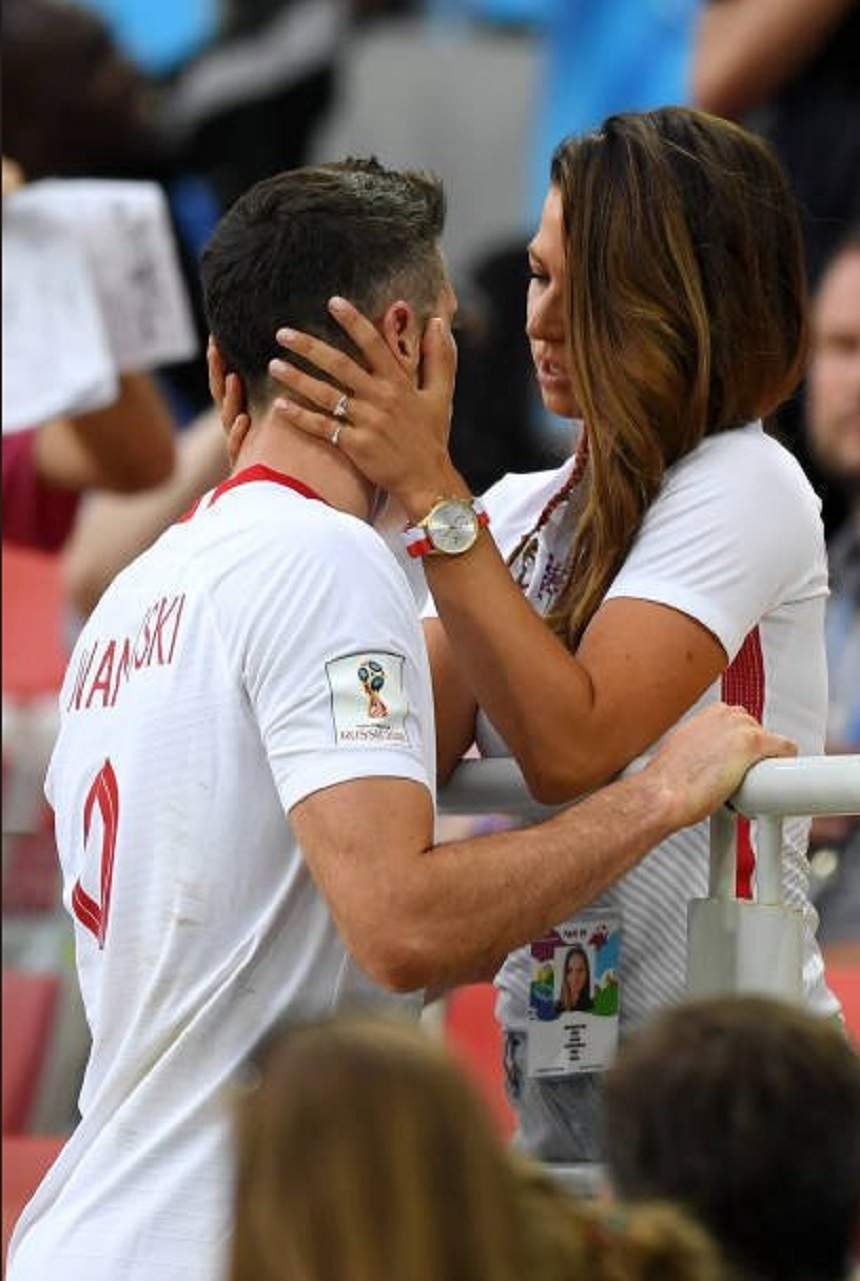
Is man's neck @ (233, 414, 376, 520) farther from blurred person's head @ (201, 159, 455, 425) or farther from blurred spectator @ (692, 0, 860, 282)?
blurred spectator @ (692, 0, 860, 282)

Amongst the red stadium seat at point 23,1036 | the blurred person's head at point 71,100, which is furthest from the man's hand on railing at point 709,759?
the blurred person's head at point 71,100

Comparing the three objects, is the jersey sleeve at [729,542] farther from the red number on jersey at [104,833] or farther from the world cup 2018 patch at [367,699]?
the red number on jersey at [104,833]

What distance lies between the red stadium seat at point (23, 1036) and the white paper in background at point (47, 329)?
1018mm

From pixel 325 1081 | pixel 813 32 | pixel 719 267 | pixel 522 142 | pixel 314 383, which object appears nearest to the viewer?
pixel 325 1081

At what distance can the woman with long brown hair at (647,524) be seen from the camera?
3.03m

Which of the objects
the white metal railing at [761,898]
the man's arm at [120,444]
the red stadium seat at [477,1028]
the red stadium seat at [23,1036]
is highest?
the white metal railing at [761,898]

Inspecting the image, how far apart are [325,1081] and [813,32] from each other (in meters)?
4.81

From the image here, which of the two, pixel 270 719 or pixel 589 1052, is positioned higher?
pixel 270 719

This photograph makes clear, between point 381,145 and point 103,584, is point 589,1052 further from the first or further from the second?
point 381,145

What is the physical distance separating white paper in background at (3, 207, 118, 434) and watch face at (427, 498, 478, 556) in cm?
207

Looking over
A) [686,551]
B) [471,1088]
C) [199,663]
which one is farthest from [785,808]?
[471,1088]

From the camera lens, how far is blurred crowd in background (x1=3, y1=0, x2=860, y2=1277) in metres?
5.95

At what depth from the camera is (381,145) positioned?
7273mm

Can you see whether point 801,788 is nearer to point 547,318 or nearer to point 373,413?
point 373,413
